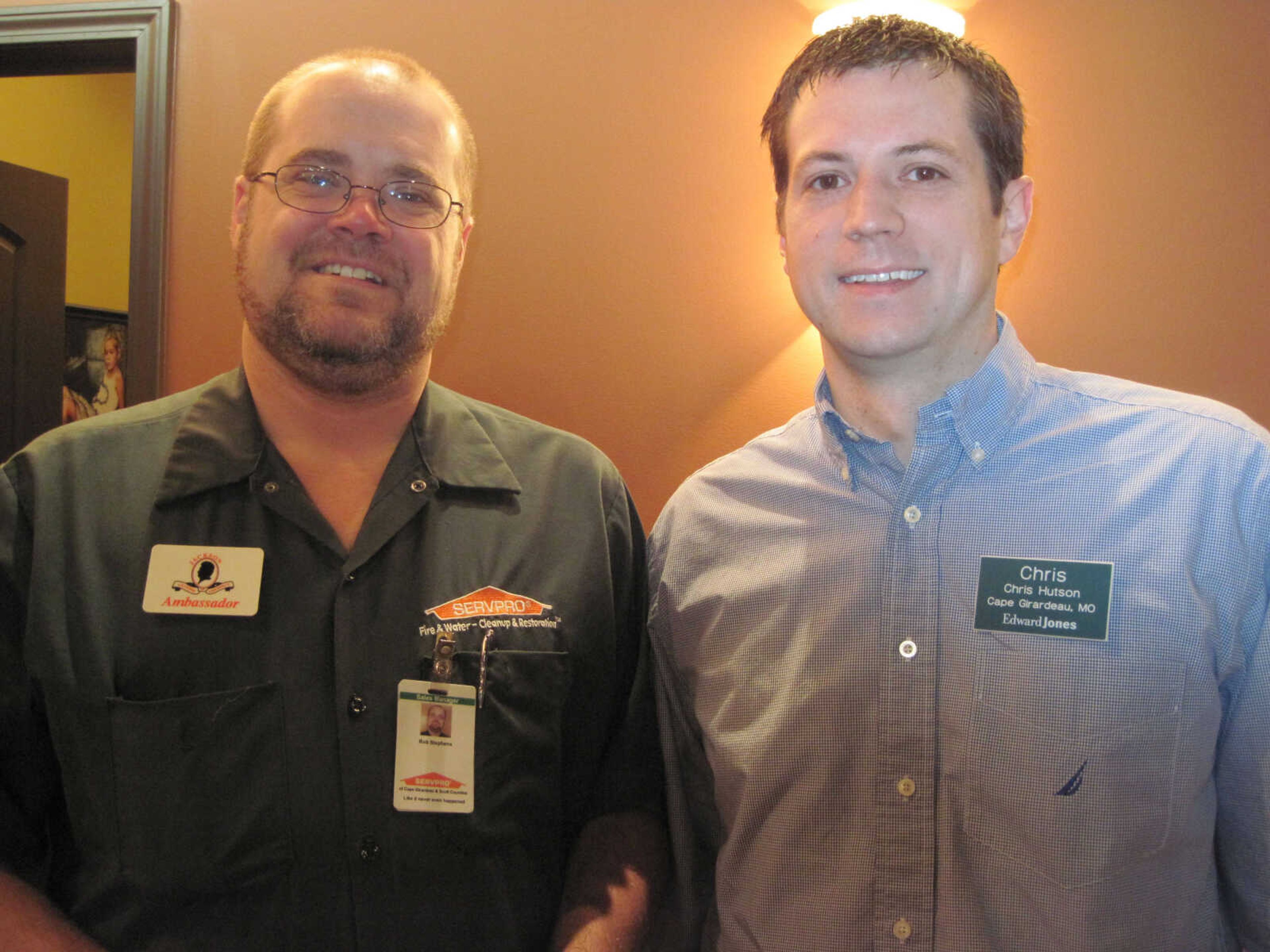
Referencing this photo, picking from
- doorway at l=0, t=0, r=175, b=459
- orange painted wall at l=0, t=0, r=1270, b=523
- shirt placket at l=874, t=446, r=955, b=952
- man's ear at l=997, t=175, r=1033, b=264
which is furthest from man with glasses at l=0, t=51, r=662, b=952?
doorway at l=0, t=0, r=175, b=459

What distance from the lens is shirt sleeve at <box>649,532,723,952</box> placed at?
151cm

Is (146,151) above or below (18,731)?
above

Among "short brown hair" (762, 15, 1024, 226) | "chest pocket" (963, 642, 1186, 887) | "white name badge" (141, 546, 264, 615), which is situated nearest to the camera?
"chest pocket" (963, 642, 1186, 887)

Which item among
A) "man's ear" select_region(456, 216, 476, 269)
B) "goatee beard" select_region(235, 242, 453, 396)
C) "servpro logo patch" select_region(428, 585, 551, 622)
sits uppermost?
"man's ear" select_region(456, 216, 476, 269)

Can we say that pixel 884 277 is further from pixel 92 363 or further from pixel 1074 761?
pixel 92 363

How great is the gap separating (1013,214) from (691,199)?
1.28 m

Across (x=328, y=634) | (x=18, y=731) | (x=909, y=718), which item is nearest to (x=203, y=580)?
(x=328, y=634)

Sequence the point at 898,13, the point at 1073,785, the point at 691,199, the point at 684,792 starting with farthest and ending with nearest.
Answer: the point at 691,199 < the point at 898,13 < the point at 684,792 < the point at 1073,785

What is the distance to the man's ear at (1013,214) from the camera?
4.82 ft

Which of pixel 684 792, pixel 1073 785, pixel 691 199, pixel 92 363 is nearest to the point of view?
pixel 1073 785

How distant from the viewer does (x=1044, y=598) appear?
126 centimetres

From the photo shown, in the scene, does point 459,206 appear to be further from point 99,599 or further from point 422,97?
point 99,599

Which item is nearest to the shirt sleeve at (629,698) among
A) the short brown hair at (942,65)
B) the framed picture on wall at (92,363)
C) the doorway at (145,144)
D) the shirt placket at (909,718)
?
the shirt placket at (909,718)

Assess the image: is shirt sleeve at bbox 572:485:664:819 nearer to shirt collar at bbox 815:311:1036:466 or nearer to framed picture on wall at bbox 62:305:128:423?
shirt collar at bbox 815:311:1036:466
